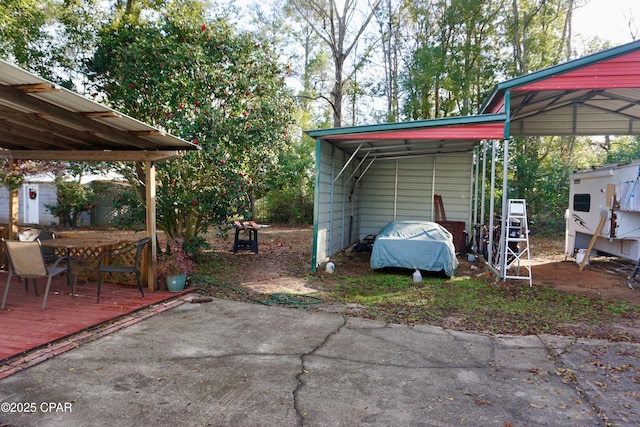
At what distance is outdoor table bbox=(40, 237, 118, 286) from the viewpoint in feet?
18.6

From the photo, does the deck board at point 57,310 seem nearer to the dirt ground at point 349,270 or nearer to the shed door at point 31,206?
the dirt ground at point 349,270

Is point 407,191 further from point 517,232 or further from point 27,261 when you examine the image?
point 27,261

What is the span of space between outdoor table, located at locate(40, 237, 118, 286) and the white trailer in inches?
377

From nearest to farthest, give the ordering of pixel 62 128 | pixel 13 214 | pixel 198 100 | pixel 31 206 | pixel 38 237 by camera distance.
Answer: pixel 62 128 < pixel 38 237 < pixel 13 214 < pixel 198 100 < pixel 31 206

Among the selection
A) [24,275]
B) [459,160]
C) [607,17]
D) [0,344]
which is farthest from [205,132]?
[607,17]

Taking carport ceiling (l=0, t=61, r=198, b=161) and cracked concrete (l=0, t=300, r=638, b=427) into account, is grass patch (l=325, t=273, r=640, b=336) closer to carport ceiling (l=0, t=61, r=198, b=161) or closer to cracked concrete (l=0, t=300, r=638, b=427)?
cracked concrete (l=0, t=300, r=638, b=427)

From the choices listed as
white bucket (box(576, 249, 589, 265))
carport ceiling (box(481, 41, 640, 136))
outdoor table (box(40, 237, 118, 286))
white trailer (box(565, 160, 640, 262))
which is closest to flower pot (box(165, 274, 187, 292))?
outdoor table (box(40, 237, 118, 286))

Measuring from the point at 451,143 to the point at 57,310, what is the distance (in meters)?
9.54

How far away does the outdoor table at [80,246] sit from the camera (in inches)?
→ 223

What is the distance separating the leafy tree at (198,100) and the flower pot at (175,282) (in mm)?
1841

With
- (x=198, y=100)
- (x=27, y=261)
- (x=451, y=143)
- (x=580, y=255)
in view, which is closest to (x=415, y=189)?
(x=451, y=143)

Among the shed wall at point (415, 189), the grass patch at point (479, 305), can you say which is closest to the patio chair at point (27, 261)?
the grass patch at point (479, 305)

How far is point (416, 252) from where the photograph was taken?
323 inches

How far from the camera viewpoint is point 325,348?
4.38 metres
